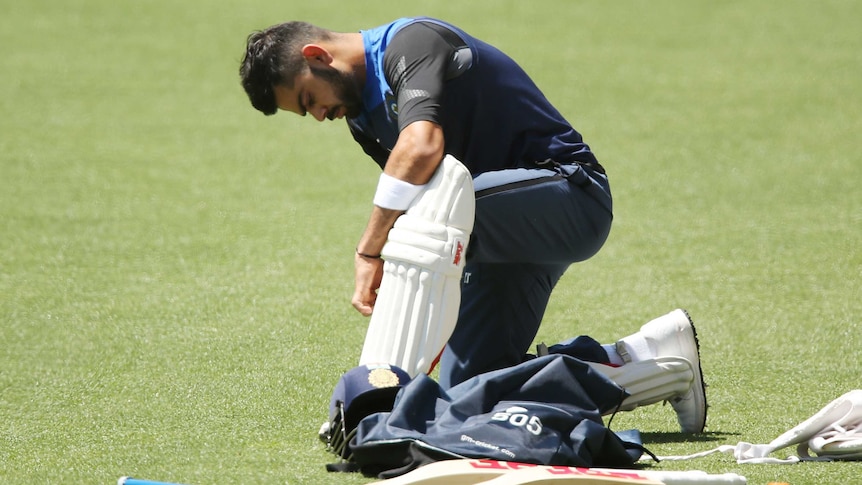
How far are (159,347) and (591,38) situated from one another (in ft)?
22.3

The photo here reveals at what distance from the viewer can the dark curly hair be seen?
282 cm

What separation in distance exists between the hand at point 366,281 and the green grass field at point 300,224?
13.8 inches

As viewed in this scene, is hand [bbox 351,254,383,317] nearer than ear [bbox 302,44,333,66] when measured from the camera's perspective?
Yes

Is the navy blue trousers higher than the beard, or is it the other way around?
the beard

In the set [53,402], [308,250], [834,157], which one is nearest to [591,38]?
[834,157]

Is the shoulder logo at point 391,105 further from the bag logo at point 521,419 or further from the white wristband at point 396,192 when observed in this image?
the bag logo at point 521,419

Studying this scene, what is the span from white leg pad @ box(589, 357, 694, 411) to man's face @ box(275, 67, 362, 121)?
96 centimetres

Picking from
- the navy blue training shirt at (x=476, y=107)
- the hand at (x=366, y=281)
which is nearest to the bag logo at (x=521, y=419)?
the hand at (x=366, y=281)

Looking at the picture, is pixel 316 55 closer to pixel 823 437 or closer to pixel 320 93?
pixel 320 93

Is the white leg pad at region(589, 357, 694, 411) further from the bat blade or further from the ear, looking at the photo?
the ear

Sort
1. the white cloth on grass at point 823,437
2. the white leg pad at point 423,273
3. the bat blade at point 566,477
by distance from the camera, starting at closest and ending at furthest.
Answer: the bat blade at point 566,477 → the white cloth on grass at point 823,437 → the white leg pad at point 423,273

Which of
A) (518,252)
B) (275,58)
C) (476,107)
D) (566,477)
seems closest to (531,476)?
(566,477)

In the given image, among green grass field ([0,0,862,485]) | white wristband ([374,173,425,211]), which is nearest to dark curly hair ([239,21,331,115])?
white wristband ([374,173,425,211])

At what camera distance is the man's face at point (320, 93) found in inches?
112
